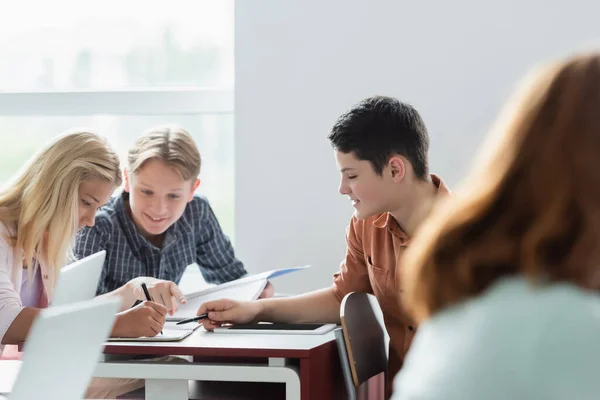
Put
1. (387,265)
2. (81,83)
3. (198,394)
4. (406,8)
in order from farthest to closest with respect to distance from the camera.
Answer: (81,83), (406,8), (387,265), (198,394)

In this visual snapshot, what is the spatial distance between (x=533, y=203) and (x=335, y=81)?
8.45 feet

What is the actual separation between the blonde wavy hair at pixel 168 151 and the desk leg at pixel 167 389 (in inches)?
36.2

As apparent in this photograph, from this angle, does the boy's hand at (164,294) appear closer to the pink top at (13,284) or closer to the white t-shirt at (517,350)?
the pink top at (13,284)

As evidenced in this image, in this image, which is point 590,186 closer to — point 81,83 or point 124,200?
point 124,200

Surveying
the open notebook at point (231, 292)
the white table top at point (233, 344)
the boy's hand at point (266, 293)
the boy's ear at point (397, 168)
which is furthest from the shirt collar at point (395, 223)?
the boy's hand at point (266, 293)

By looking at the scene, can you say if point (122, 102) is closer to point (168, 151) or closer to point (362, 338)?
point (168, 151)

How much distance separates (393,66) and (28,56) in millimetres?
1646

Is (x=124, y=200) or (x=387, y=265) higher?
Result: (x=124, y=200)

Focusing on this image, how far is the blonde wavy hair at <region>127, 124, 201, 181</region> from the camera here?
8.85ft

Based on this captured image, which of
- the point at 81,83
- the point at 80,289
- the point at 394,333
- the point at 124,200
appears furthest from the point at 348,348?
the point at 81,83

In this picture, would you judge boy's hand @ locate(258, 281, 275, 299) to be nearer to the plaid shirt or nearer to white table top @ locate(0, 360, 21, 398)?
the plaid shirt

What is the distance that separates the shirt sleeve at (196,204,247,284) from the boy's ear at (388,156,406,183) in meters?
0.91

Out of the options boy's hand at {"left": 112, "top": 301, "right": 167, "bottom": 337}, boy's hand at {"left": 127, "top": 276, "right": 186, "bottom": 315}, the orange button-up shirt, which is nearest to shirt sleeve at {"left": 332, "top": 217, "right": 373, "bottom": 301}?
the orange button-up shirt

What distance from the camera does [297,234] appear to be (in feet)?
11.5
